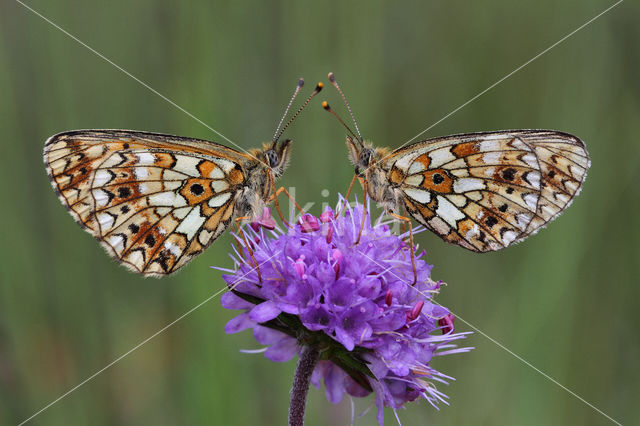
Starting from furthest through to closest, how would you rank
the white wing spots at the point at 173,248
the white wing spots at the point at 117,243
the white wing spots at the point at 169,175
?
the white wing spots at the point at 169,175, the white wing spots at the point at 173,248, the white wing spots at the point at 117,243

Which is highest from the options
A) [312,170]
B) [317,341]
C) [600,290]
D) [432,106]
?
[432,106]

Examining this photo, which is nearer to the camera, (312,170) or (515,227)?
(515,227)

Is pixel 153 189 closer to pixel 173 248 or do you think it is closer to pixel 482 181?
pixel 173 248

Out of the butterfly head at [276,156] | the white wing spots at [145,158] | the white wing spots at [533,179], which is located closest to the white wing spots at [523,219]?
the white wing spots at [533,179]

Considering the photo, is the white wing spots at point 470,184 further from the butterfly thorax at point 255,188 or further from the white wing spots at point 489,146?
the butterfly thorax at point 255,188

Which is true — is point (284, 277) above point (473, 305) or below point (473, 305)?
above

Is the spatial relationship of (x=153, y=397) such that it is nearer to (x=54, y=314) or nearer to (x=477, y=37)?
(x=54, y=314)

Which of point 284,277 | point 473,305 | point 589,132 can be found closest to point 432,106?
point 589,132
